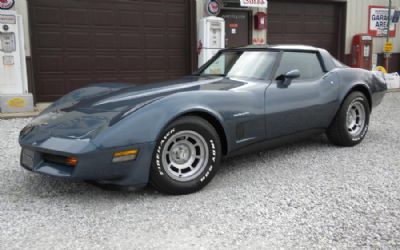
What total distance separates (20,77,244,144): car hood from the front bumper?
8 centimetres

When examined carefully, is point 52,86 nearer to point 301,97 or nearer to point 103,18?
point 103,18

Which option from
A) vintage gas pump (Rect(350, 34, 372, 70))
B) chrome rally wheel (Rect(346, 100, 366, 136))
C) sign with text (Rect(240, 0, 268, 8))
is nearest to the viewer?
chrome rally wheel (Rect(346, 100, 366, 136))

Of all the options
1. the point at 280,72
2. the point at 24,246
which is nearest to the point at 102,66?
the point at 280,72

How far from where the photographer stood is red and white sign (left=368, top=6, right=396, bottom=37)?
12.3 meters

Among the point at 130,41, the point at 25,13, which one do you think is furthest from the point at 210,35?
the point at 25,13

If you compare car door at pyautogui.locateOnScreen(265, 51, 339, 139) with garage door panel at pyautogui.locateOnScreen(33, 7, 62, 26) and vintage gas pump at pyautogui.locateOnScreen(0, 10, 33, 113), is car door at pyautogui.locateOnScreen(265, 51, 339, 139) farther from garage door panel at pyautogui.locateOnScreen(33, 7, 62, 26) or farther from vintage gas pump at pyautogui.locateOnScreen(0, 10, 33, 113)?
garage door panel at pyautogui.locateOnScreen(33, 7, 62, 26)

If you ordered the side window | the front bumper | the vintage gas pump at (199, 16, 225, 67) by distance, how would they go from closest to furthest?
the front bumper < the side window < the vintage gas pump at (199, 16, 225, 67)

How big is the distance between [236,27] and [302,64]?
6.34 meters

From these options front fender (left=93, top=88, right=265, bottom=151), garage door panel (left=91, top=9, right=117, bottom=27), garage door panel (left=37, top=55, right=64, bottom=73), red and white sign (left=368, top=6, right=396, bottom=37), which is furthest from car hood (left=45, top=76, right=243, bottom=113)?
red and white sign (left=368, top=6, right=396, bottom=37)

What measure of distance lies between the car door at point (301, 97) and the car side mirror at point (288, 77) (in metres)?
0.02

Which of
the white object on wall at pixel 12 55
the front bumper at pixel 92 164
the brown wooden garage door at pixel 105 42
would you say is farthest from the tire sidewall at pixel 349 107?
the white object on wall at pixel 12 55

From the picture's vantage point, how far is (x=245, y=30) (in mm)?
10523

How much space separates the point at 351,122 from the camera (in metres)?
4.82

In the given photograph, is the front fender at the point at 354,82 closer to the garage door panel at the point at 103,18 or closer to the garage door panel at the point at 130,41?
the garage door panel at the point at 130,41
